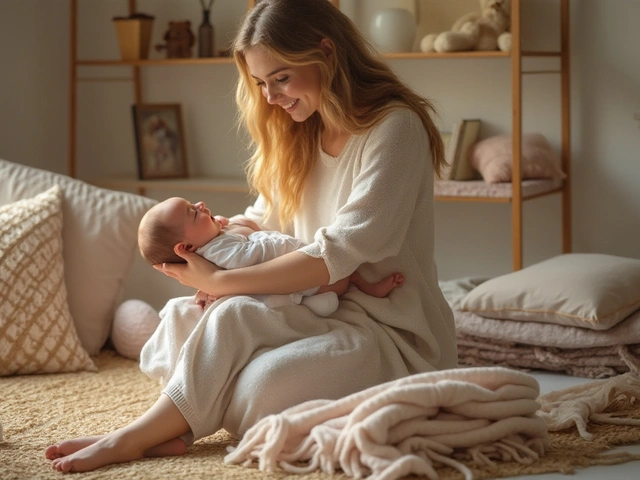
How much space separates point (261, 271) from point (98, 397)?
0.65 metres

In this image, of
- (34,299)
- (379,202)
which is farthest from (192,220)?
(34,299)

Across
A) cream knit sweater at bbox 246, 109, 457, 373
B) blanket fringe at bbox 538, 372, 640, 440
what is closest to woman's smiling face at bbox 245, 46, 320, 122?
cream knit sweater at bbox 246, 109, 457, 373

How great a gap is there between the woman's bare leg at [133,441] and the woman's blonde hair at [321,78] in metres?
0.62

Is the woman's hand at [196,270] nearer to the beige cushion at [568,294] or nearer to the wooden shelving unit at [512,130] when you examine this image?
the beige cushion at [568,294]

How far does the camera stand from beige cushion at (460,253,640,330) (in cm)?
249

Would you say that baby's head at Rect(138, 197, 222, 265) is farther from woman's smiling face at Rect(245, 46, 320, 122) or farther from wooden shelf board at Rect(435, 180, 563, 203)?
wooden shelf board at Rect(435, 180, 563, 203)

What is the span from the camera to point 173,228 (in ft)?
6.72

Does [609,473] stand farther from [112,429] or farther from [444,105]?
[444,105]

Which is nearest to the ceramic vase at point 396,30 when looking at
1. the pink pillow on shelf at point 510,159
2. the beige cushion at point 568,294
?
the pink pillow on shelf at point 510,159

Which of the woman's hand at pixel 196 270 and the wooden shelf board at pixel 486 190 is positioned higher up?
the wooden shelf board at pixel 486 190

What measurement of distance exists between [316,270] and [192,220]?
10.8 inches

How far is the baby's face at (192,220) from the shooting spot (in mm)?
2035

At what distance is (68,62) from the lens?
3.92 metres

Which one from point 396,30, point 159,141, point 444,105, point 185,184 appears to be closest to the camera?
point 396,30
